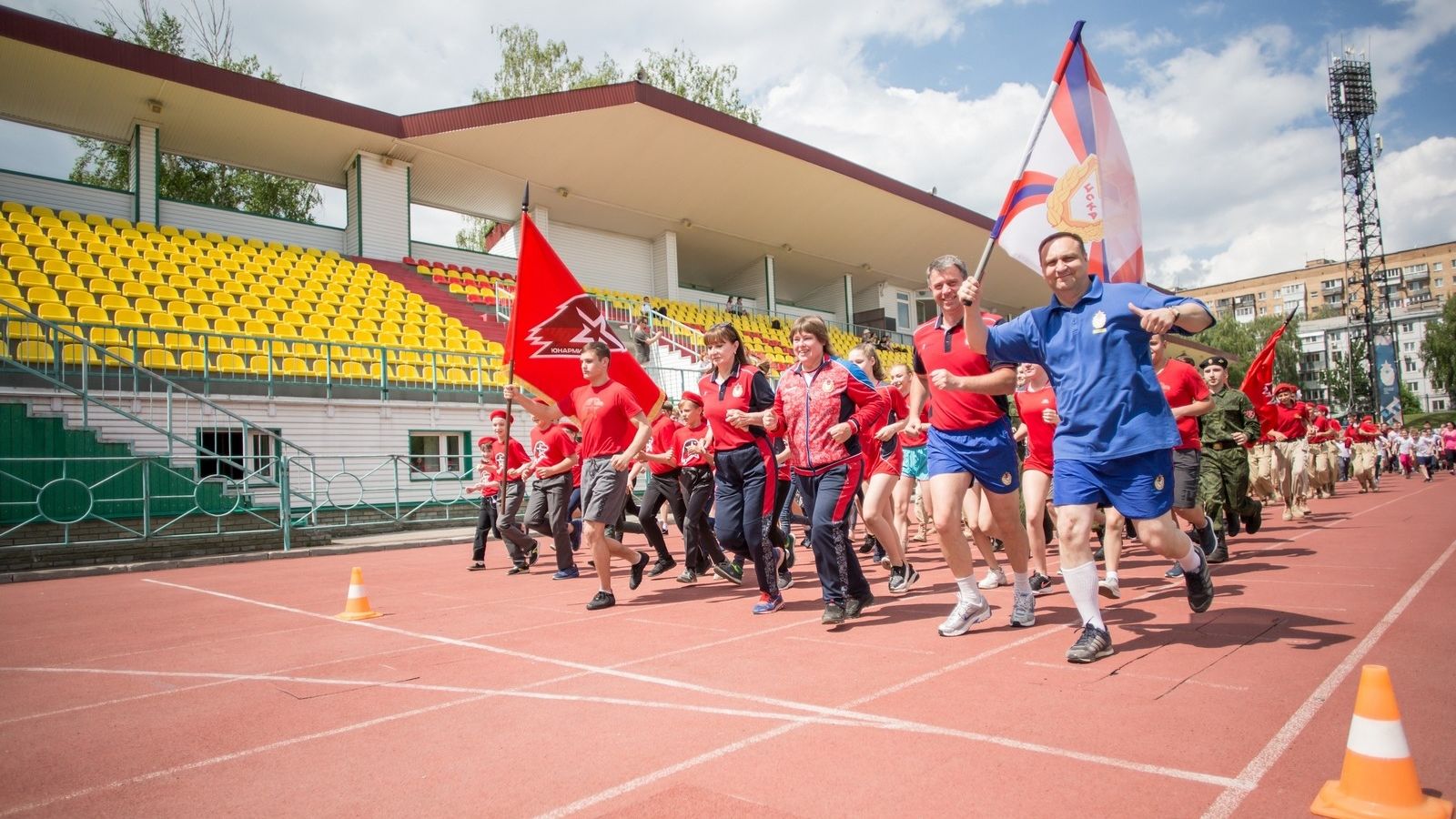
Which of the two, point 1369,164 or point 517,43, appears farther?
point 1369,164

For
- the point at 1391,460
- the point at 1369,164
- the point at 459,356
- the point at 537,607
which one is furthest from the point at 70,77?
the point at 1369,164

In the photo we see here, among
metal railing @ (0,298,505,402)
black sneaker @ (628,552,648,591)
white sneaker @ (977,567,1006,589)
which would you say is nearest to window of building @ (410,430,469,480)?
metal railing @ (0,298,505,402)

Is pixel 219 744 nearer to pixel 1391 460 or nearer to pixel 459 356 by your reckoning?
pixel 459 356

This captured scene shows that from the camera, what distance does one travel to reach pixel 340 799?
3059mm

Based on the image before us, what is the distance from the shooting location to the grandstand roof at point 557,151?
68.8 feet

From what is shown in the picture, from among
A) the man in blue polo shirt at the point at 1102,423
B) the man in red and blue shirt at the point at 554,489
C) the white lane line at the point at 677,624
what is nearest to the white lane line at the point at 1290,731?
the man in blue polo shirt at the point at 1102,423

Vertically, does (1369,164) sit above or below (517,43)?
below

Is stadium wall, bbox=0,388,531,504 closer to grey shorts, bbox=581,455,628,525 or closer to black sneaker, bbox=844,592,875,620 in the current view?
grey shorts, bbox=581,455,628,525

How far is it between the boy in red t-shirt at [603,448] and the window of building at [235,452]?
30.5 ft

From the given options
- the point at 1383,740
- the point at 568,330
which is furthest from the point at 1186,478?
the point at 568,330

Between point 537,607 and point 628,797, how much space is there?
184 inches

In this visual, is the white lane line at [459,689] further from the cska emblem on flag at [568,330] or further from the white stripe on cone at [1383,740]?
the cska emblem on flag at [568,330]

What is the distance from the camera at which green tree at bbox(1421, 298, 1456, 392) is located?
68875mm

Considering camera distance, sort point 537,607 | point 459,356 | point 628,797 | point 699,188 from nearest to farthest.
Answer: point 628,797
point 537,607
point 459,356
point 699,188
